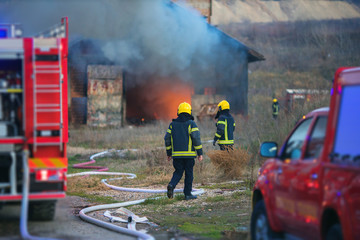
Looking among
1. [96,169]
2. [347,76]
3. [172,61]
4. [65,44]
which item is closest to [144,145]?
[96,169]

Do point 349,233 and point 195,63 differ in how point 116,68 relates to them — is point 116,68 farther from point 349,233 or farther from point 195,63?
point 349,233

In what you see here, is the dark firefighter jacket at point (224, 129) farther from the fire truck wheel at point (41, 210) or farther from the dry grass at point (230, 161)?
the fire truck wheel at point (41, 210)

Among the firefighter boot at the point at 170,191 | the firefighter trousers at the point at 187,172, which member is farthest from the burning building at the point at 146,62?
the firefighter boot at the point at 170,191

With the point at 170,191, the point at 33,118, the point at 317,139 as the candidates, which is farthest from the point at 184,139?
the point at 317,139

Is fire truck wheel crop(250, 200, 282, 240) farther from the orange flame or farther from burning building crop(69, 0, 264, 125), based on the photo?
the orange flame

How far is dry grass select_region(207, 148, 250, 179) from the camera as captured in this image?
12.6 m

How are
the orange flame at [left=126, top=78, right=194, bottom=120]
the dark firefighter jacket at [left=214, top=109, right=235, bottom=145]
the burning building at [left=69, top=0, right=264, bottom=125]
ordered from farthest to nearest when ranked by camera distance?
1. the orange flame at [left=126, top=78, right=194, bottom=120]
2. the burning building at [left=69, top=0, right=264, bottom=125]
3. the dark firefighter jacket at [left=214, top=109, right=235, bottom=145]

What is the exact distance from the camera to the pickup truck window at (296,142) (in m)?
5.51

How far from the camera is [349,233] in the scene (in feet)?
13.6

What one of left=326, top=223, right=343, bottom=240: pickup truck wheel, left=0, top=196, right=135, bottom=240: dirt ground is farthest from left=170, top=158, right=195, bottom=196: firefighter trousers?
left=326, top=223, right=343, bottom=240: pickup truck wheel

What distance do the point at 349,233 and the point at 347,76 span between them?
51.6 inches

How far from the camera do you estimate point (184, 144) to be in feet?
33.4

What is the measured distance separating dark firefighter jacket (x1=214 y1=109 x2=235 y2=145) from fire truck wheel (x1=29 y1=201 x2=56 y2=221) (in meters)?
6.18

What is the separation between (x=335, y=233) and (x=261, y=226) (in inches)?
62.3
